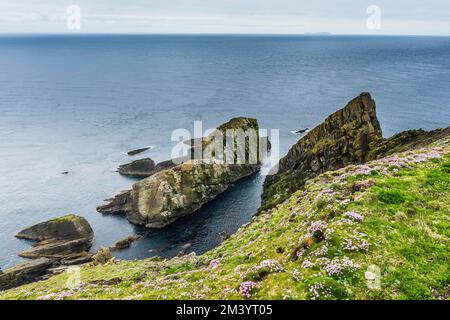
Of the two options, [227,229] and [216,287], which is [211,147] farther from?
[216,287]

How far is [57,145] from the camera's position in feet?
426

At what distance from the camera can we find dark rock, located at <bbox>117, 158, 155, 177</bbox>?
10606cm

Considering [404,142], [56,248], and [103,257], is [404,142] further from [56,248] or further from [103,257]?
[56,248]

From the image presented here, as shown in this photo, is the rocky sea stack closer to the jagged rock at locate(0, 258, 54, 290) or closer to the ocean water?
the jagged rock at locate(0, 258, 54, 290)

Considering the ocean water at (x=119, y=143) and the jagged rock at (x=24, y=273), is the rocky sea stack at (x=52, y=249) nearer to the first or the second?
the jagged rock at (x=24, y=273)

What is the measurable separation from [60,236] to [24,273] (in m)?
13.9

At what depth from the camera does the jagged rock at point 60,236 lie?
7069 centimetres

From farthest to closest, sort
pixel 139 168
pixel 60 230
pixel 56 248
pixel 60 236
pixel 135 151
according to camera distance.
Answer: pixel 135 151 → pixel 139 168 → pixel 60 230 → pixel 60 236 → pixel 56 248

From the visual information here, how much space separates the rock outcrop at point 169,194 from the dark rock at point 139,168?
1686 centimetres

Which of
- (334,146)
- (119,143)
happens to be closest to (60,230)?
(334,146)

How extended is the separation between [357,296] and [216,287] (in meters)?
7.92

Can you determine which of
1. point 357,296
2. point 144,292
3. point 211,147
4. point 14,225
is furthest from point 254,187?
point 357,296

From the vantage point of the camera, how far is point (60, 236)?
74625mm

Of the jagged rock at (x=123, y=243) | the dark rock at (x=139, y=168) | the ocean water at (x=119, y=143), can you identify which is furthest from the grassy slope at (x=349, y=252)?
the dark rock at (x=139, y=168)
